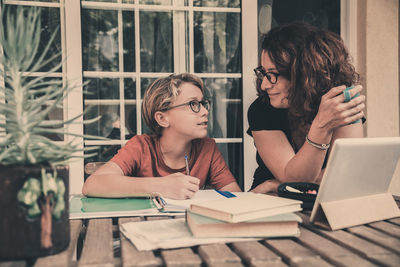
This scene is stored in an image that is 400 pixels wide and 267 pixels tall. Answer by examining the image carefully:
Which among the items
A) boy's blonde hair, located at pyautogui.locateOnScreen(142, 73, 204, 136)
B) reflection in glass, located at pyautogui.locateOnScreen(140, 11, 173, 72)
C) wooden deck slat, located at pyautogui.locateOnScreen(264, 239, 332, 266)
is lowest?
wooden deck slat, located at pyautogui.locateOnScreen(264, 239, 332, 266)

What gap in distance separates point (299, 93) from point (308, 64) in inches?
5.5

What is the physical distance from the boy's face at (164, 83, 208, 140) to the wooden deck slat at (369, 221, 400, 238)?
1.04 m

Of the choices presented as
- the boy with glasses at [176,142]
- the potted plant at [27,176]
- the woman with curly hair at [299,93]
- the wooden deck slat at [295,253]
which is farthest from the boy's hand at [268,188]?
the potted plant at [27,176]

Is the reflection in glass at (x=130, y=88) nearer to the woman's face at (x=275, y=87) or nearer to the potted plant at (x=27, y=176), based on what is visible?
the woman's face at (x=275, y=87)

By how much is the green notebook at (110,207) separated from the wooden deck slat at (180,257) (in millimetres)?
354

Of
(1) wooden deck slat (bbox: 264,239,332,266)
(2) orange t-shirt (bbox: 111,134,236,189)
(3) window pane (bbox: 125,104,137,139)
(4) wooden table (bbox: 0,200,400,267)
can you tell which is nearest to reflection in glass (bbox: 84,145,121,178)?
(3) window pane (bbox: 125,104,137,139)

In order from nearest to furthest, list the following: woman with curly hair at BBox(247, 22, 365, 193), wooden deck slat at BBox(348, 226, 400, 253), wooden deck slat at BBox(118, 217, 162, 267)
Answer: wooden deck slat at BBox(118, 217, 162, 267)
wooden deck slat at BBox(348, 226, 400, 253)
woman with curly hair at BBox(247, 22, 365, 193)

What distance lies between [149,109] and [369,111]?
64.4 inches

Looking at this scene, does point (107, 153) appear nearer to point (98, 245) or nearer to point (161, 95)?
point (161, 95)

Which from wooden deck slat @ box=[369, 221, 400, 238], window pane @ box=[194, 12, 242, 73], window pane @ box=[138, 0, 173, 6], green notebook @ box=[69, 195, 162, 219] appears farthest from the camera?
window pane @ box=[194, 12, 242, 73]

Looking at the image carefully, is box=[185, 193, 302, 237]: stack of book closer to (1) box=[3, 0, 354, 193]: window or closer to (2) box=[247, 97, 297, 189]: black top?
(2) box=[247, 97, 297, 189]: black top

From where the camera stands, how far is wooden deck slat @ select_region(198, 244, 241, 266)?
2.50 ft

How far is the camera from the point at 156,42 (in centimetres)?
267

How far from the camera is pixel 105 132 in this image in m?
2.66
